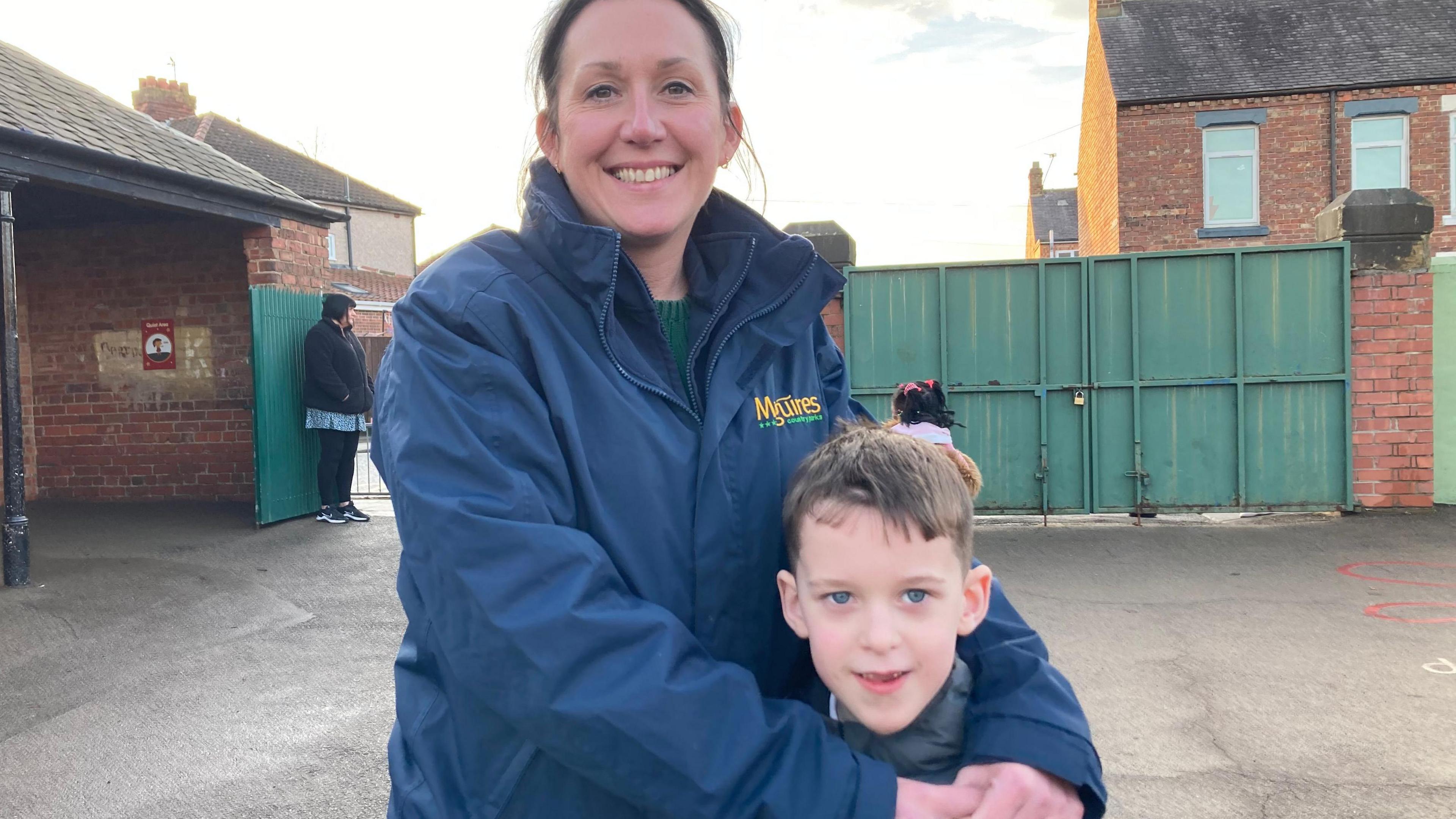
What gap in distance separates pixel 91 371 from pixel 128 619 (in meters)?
5.48

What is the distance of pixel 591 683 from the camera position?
3.97 ft

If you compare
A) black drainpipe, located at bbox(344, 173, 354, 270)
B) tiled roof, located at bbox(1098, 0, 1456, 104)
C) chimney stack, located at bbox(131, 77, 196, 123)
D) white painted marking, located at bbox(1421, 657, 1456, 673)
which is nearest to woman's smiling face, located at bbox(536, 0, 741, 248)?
white painted marking, located at bbox(1421, 657, 1456, 673)

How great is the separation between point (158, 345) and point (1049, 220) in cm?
3368

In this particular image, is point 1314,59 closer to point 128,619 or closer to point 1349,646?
point 1349,646

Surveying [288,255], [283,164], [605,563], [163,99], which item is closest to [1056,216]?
[283,164]

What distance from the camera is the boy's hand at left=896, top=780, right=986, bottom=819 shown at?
4.21ft

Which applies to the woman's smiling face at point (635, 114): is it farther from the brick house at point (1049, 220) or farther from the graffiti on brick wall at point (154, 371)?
the brick house at point (1049, 220)

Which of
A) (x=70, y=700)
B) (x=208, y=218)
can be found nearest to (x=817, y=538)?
(x=70, y=700)

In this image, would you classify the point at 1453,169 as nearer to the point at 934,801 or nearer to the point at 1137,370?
the point at 1137,370

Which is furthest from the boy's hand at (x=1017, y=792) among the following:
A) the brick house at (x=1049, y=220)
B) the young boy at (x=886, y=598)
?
the brick house at (x=1049, y=220)

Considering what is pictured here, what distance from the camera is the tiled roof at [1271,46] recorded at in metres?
18.8

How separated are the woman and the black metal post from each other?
6.54 metres

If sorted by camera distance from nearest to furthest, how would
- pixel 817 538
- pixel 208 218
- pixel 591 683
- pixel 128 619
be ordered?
1. pixel 591 683
2. pixel 817 538
3. pixel 128 619
4. pixel 208 218

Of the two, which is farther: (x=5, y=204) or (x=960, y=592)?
(x=5, y=204)
